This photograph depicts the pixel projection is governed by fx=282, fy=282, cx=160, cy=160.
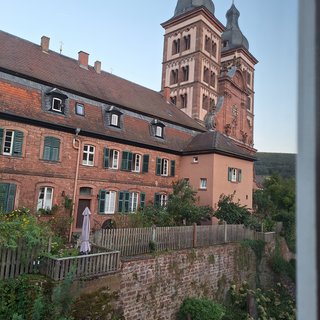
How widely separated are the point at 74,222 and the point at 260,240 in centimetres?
1013

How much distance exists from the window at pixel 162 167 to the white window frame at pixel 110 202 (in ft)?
12.4

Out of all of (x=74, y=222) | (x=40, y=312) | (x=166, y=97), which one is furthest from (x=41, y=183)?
(x=166, y=97)

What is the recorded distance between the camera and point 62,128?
48.1ft

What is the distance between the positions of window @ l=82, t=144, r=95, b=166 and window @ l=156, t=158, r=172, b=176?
5022 mm

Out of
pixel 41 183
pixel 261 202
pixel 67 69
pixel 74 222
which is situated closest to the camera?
pixel 41 183

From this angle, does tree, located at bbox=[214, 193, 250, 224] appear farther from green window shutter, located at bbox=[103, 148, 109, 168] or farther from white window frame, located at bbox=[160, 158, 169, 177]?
green window shutter, located at bbox=[103, 148, 109, 168]

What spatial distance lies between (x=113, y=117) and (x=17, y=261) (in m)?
11.4

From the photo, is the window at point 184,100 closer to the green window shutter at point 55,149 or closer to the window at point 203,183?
the window at point 203,183

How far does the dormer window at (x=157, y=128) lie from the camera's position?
19.7 meters

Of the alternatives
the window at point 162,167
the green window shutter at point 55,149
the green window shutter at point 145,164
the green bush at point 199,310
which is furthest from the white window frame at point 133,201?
the green bush at point 199,310

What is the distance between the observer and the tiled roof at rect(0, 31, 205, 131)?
15276 millimetres

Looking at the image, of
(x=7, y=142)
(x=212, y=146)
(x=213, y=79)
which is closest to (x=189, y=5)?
(x=213, y=79)

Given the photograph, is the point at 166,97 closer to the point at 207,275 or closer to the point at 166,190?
the point at 166,190

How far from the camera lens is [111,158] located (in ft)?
55.3
